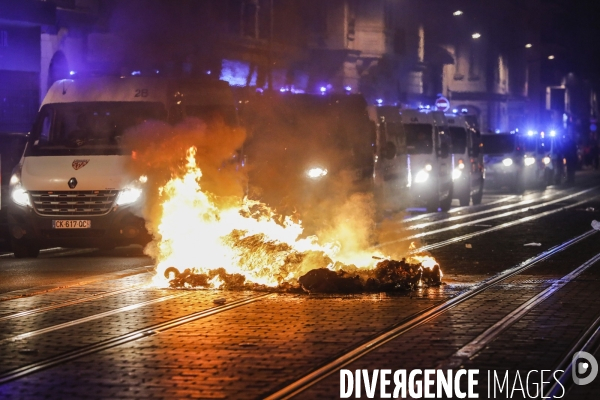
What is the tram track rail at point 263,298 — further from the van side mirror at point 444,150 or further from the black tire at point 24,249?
the van side mirror at point 444,150

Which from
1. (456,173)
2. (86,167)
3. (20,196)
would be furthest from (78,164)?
(456,173)

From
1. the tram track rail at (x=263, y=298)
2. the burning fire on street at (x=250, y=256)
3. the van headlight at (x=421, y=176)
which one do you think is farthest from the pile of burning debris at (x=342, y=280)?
the van headlight at (x=421, y=176)

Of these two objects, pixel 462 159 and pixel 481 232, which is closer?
pixel 481 232

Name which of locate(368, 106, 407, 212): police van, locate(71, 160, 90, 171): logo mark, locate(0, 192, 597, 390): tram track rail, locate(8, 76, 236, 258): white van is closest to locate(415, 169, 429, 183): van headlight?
locate(368, 106, 407, 212): police van

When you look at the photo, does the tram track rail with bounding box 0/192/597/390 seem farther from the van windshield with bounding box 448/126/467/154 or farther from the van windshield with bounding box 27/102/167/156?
the van windshield with bounding box 448/126/467/154

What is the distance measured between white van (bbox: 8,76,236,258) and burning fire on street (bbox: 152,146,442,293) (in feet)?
8.68

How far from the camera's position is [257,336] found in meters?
9.88

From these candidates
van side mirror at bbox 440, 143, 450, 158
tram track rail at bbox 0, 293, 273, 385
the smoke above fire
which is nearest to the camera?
tram track rail at bbox 0, 293, 273, 385

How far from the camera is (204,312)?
37.3 feet

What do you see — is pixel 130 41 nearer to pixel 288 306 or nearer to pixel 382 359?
pixel 288 306

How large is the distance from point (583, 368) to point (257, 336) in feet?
9.26

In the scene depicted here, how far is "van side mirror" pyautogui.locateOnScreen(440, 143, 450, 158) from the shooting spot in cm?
3338

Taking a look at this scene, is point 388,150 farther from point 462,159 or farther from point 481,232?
point 462,159

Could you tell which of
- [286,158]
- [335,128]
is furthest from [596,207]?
[286,158]
